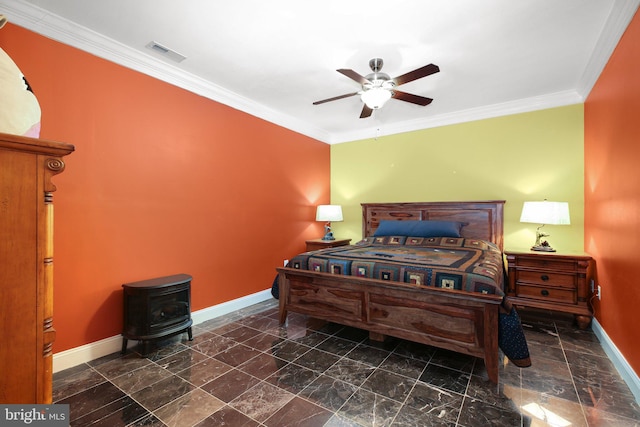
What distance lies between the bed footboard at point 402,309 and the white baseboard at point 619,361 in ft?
2.71

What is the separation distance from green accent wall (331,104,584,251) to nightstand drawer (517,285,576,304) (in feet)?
2.31

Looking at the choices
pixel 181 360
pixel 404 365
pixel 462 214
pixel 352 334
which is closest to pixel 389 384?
pixel 404 365

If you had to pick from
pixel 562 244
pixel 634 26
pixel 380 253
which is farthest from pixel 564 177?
pixel 380 253

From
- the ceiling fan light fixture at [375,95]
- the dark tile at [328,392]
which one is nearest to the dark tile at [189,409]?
Result: the dark tile at [328,392]

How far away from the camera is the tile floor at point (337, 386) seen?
1.69 m

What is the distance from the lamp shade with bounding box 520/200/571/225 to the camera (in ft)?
10.2

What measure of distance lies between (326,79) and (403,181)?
2183 millimetres

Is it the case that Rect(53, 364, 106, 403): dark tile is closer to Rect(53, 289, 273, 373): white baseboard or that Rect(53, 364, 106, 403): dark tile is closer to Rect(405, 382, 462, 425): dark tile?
Rect(53, 289, 273, 373): white baseboard

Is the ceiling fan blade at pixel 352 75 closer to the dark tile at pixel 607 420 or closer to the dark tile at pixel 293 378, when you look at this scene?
the dark tile at pixel 293 378

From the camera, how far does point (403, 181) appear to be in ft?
15.1

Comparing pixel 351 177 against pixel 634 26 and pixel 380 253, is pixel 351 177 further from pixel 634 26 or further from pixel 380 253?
pixel 634 26

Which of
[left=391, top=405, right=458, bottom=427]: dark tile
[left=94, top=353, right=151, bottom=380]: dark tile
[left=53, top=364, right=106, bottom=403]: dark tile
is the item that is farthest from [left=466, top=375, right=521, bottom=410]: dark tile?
[left=53, top=364, right=106, bottom=403]: dark tile

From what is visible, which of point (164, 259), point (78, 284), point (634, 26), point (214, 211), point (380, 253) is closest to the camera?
point (634, 26)

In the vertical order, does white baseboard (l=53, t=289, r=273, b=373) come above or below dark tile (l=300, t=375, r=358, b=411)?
above
